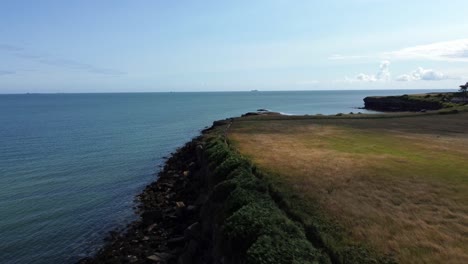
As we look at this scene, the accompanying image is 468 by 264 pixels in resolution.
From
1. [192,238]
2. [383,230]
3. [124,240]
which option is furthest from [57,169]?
[383,230]

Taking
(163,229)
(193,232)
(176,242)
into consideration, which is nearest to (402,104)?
(163,229)

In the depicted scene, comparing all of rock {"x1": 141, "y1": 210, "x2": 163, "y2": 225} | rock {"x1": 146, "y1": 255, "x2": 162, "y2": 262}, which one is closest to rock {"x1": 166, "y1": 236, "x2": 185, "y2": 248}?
rock {"x1": 146, "y1": 255, "x2": 162, "y2": 262}

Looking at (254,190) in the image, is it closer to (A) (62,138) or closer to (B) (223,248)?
(B) (223,248)

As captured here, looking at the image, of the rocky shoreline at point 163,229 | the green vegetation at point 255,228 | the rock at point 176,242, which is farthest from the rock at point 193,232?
the green vegetation at point 255,228

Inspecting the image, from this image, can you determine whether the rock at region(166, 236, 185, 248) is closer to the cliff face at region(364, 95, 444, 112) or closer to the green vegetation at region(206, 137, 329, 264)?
the green vegetation at region(206, 137, 329, 264)

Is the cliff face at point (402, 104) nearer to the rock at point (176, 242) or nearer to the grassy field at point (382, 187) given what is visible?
the grassy field at point (382, 187)
